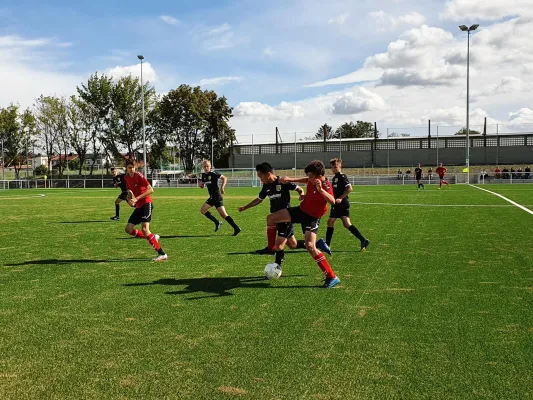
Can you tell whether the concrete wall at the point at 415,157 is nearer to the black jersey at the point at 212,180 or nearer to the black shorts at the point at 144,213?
the black jersey at the point at 212,180

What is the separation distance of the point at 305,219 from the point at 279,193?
4.86 feet

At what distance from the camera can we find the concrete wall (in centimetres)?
6384

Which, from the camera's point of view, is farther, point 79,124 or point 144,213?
point 79,124

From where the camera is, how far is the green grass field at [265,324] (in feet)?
12.2

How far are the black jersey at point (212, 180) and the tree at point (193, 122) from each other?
57095 mm

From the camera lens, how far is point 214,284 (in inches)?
278

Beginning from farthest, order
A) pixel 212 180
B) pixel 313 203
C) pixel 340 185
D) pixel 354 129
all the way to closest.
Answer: pixel 354 129, pixel 212 180, pixel 340 185, pixel 313 203

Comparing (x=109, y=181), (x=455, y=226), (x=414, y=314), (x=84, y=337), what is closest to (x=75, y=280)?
(x=84, y=337)

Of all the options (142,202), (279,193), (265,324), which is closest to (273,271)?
(279,193)

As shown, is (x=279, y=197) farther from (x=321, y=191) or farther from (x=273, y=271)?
(x=321, y=191)

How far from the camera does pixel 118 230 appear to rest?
14.2m

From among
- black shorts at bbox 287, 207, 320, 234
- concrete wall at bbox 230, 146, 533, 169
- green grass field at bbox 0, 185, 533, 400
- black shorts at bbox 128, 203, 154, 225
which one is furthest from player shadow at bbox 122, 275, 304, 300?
concrete wall at bbox 230, 146, 533, 169

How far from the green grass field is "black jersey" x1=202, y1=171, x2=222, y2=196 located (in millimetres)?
3502

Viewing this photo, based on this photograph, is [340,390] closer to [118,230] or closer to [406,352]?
[406,352]
